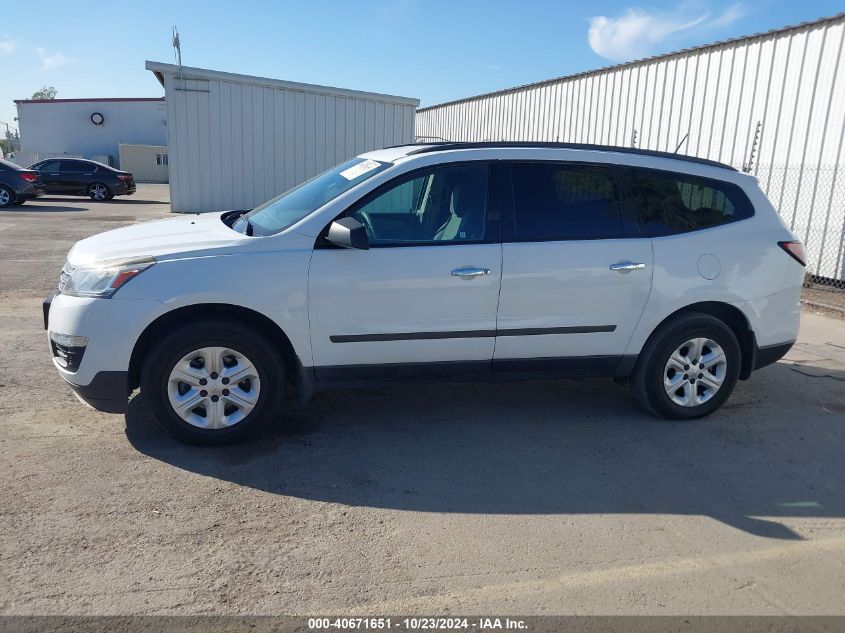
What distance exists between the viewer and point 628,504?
368 cm

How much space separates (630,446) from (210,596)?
2.78m

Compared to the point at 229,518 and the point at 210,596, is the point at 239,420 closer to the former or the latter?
the point at 229,518

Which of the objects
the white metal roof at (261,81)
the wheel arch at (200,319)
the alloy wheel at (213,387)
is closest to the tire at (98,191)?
the white metal roof at (261,81)

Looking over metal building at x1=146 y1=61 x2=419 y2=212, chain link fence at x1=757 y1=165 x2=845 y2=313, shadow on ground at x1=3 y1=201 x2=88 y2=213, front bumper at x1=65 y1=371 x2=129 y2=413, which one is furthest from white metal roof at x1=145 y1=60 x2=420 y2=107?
A: front bumper at x1=65 y1=371 x2=129 y2=413

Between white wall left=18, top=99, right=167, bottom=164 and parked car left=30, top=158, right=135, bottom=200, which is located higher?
white wall left=18, top=99, right=167, bottom=164

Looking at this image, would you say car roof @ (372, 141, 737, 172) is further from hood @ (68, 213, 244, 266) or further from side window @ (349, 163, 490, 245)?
hood @ (68, 213, 244, 266)

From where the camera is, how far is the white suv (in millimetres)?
3980

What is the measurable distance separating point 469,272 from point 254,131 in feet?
46.2

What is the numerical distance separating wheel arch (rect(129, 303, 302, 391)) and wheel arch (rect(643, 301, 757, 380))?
2482 millimetres

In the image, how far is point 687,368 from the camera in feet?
15.7

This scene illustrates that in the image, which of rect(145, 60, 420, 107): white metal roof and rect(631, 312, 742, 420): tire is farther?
rect(145, 60, 420, 107): white metal roof

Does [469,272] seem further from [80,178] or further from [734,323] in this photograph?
[80,178]

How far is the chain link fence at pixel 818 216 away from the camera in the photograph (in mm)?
9594

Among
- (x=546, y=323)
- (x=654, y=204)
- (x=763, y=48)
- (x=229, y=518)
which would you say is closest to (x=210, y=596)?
(x=229, y=518)
